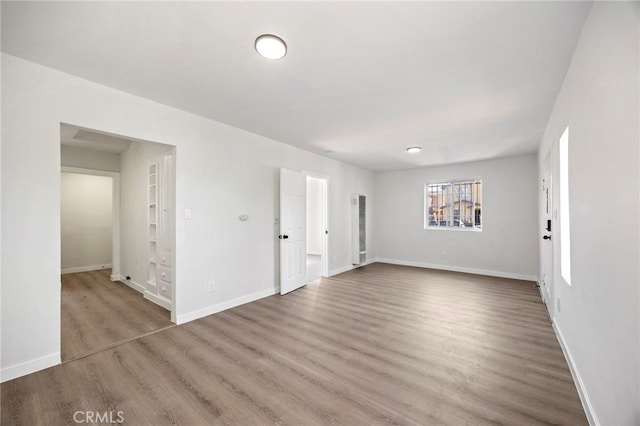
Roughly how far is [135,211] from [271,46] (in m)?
4.32

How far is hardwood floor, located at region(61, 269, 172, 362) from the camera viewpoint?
2.76 metres

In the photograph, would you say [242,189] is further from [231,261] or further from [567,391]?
[567,391]

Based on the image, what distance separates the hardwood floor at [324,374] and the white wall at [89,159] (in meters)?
4.02

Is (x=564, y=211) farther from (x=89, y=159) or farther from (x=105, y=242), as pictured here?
(x=105, y=242)

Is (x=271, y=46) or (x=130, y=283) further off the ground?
(x=271, y=46)

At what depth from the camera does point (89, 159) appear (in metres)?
5.14

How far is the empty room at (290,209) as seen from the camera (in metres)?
1.61

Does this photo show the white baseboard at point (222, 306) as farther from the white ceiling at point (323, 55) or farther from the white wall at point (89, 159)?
the white wall at point (89, 159)

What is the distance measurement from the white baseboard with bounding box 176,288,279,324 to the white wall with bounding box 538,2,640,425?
11.9ft

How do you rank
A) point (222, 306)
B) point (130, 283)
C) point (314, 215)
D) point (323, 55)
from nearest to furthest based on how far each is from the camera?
point (323, 55)
point (222, 306)
point (130, 283)
point (314, 215)

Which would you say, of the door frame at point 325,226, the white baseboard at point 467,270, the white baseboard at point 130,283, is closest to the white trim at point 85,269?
the white baseboard at point 130,283

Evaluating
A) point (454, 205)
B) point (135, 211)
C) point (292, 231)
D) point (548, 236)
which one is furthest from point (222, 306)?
point (454, 205)

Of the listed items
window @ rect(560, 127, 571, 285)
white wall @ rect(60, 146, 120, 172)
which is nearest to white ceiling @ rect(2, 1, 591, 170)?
window @ rect(560, 127, 571, 285)

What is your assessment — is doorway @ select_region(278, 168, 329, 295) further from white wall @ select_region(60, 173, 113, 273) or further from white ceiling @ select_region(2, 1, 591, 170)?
white wall @ select_region(60, 173, 113, 273)
